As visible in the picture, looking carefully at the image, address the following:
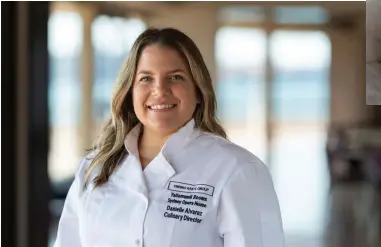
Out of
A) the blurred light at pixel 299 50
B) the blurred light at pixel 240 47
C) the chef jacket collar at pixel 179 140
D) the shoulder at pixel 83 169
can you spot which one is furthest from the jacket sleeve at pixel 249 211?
the blurred light at pixel 299 50

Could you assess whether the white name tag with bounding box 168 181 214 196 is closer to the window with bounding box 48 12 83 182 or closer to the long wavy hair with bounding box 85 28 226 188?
the long wavy hair with bounding box 85 28 226 188

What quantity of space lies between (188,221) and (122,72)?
16.4 inches

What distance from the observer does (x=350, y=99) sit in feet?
11.8

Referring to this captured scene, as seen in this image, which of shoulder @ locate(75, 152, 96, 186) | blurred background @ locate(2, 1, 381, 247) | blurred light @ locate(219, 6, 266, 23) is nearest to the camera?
shoulder @ locate(75, 152, 96, 186)

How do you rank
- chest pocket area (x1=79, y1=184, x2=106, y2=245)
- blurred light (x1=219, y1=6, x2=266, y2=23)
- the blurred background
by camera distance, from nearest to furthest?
chest pocket area (x1=79, y1=184, x2=106, y2=245) < the blurred background < blurred light (x1=219, y1=6, x2=266, y2=23)

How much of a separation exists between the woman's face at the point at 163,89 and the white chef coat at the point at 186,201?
0.07m

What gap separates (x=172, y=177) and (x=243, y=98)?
2124 millimetres

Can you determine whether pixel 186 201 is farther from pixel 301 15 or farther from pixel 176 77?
pixel 301 15

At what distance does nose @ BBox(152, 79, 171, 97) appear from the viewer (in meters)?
1.44

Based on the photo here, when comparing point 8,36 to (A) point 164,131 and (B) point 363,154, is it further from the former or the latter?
(B) point 363,154

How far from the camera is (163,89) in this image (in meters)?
1.45

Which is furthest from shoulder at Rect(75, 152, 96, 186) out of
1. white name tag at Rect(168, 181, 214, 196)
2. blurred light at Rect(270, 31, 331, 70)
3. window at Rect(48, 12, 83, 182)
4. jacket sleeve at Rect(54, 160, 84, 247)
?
blurred light at Rect(270, 31, 331, 70)

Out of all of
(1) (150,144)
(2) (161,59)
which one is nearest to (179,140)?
(1) (150,144)

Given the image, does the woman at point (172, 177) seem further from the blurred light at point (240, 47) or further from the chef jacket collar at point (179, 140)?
the blurred light at point (240, 47)
